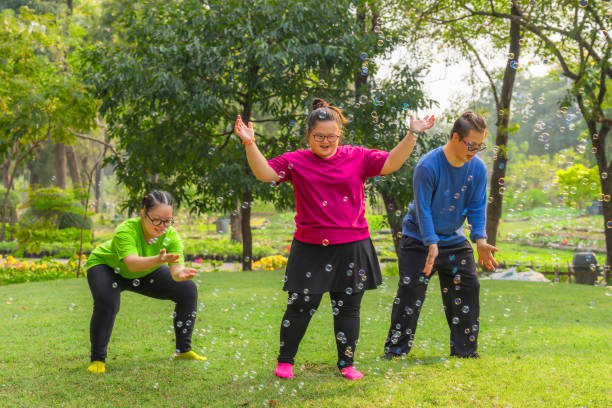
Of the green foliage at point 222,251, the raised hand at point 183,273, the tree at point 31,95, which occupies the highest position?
the tree at point 31,95

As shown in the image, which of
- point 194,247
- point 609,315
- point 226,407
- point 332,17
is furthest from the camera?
point 194,247

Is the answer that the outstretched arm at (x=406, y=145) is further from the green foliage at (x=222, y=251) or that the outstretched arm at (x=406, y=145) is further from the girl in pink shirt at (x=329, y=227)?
the green foliage at (x=222, y=251)

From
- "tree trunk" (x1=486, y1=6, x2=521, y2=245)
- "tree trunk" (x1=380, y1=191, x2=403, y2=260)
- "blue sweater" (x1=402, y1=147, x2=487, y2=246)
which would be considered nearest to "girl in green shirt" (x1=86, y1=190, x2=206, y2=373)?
"blue sweater" (x1=402, y1=147, x2=487, y2=246)

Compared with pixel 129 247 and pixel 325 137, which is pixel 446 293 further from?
pixel 129 247

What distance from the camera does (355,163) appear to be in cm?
381

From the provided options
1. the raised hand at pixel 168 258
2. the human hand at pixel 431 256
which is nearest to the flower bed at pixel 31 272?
the raised hand at pixel 168 258

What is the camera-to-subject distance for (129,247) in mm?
3779

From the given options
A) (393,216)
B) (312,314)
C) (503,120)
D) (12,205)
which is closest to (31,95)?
(393,216)

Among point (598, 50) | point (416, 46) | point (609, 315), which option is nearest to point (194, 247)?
point (416, 46)

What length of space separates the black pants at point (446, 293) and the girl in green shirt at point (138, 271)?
1484 mm

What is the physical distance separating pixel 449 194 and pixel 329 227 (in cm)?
100

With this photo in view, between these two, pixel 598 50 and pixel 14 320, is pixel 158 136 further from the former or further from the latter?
pixel 598 50

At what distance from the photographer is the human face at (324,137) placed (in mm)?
3666

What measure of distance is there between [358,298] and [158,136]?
7.82 meters
